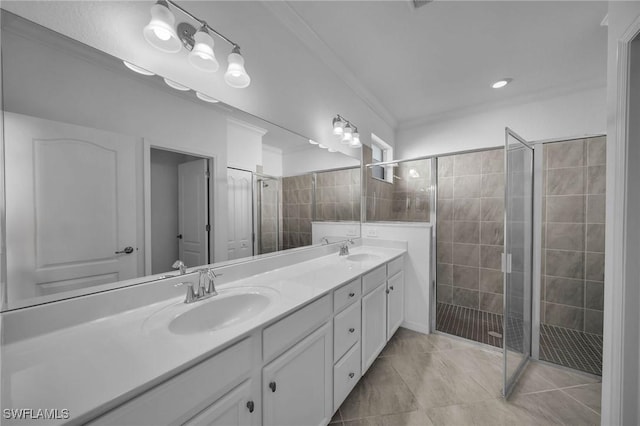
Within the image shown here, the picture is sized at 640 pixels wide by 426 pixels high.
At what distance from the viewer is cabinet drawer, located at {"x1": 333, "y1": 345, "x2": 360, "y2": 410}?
129cm

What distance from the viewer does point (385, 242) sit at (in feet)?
8.36

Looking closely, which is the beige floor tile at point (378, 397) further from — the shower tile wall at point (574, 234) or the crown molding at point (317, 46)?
the crown molding at point (317, 46)

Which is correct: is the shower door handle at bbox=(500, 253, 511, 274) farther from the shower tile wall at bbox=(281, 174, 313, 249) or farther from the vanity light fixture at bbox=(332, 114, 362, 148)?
the vanity light fixture at bbox=(332, 114, 362, 148)

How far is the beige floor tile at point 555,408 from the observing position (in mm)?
1376

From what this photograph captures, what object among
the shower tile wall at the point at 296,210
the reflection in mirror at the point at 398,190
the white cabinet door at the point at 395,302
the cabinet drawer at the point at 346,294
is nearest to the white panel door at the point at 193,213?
the shower tile wall at the point at 296,210

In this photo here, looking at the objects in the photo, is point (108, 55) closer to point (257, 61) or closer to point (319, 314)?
point (257, 61)

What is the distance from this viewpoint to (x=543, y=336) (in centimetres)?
221

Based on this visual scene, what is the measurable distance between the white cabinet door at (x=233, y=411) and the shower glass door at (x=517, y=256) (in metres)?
1.68

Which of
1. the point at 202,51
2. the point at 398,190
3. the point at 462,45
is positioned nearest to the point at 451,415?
the point at 398,190

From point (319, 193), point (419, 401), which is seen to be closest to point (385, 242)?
point (319, 193)

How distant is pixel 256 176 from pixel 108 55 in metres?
0.85

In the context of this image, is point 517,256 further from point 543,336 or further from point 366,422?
point 366,422

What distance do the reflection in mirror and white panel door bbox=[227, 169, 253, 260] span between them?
1.59 m

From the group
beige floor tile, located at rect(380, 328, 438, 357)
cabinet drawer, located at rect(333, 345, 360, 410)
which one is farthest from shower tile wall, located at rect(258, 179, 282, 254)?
beige floor tile, located at rect(380, 328, 438, 357)
